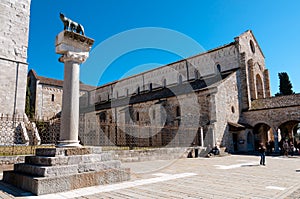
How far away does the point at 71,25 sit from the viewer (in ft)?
21.3

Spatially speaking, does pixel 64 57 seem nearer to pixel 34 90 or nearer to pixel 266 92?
pixel 266 92

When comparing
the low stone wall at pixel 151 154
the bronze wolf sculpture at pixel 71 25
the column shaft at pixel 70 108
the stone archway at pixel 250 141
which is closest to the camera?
the column shaft at pixel 70 108

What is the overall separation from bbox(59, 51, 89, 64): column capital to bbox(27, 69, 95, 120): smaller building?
2891cm

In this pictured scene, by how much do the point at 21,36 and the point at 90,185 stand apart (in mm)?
16760

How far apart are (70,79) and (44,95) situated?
3123cm

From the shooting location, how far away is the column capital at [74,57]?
6295mm

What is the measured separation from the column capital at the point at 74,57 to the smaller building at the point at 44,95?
94.8ft

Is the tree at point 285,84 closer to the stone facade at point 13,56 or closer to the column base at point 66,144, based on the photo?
the stone facade at point 13,56

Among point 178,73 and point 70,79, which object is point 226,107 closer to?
point 178,73

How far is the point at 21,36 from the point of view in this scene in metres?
17.5

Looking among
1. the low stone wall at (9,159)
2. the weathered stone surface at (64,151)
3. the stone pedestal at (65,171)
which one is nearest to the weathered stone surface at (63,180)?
the stone pedestal at (65,171)

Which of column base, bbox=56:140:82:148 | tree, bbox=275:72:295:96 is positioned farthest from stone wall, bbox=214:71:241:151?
tree, bbox=275:72:295:96

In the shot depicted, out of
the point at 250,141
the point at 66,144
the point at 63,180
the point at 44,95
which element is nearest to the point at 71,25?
the point at 66,144

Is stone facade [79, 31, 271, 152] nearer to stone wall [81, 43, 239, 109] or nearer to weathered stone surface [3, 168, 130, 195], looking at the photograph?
stone wall [81, 43, 239, 109]
